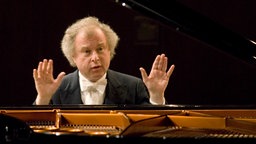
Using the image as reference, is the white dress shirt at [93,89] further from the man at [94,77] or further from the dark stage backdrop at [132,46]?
the dark stage backdrop at [132,46]

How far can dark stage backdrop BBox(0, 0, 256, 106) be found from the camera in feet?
17.0

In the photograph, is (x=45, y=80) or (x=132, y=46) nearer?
(x=45, y=80)

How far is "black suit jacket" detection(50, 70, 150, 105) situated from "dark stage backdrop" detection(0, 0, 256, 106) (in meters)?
1.75

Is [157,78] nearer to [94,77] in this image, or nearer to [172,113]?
[172,113]

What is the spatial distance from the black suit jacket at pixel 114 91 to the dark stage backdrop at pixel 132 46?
1.75 meters

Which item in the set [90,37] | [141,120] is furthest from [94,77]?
[141,120]

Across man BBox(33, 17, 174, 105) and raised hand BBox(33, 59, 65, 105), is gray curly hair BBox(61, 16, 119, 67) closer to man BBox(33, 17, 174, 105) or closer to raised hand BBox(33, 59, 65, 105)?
man BBox(33, 17, 174, 105)

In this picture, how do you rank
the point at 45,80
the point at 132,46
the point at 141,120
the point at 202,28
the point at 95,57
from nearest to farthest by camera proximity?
the point at 141,120 → the point at 202,28 → the point at 45,80 → the point at 95,57 → the point at 132,46

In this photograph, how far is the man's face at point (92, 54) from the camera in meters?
3.28

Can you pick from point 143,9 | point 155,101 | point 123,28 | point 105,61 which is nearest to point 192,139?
point 143,9

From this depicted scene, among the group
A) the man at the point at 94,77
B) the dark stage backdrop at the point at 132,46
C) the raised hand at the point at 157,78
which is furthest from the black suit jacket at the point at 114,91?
the dark stage backdrop at the point at 132,46

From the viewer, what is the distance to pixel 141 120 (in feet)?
7.14

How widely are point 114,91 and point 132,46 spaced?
1.95m

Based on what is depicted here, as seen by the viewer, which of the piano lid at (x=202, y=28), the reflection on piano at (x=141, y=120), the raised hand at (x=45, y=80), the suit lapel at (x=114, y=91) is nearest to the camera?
the reflection on piano at (x=141, y=120)
